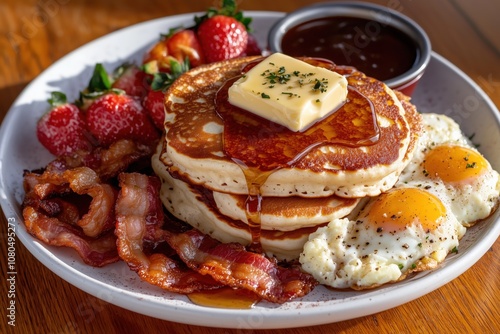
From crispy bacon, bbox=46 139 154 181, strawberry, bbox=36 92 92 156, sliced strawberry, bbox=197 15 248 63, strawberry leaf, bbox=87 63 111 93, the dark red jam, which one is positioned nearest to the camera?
crispy bacon, bbox=46 139 154 181

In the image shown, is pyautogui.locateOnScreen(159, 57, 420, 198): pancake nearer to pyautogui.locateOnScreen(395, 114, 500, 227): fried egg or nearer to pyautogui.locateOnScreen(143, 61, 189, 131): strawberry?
pyautogui.locateOnScreen(395, 114, 500, 227): fried egg

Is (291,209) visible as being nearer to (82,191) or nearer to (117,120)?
(82,191)

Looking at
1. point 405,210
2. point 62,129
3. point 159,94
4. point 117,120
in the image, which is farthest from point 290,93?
point 62,129

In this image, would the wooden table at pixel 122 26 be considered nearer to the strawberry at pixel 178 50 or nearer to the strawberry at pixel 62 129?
the strawberry at pixel 62 129

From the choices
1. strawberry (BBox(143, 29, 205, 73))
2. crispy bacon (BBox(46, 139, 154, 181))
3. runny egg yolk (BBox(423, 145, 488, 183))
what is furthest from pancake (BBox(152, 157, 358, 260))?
strawberry (BBox(143, 29, 205, 73))

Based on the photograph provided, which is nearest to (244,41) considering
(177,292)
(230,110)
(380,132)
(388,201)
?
(230,110)

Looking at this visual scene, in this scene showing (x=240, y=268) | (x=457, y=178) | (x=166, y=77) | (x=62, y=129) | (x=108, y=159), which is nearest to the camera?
(x=240, y=268)

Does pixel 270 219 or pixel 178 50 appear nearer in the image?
pixel 270 219
